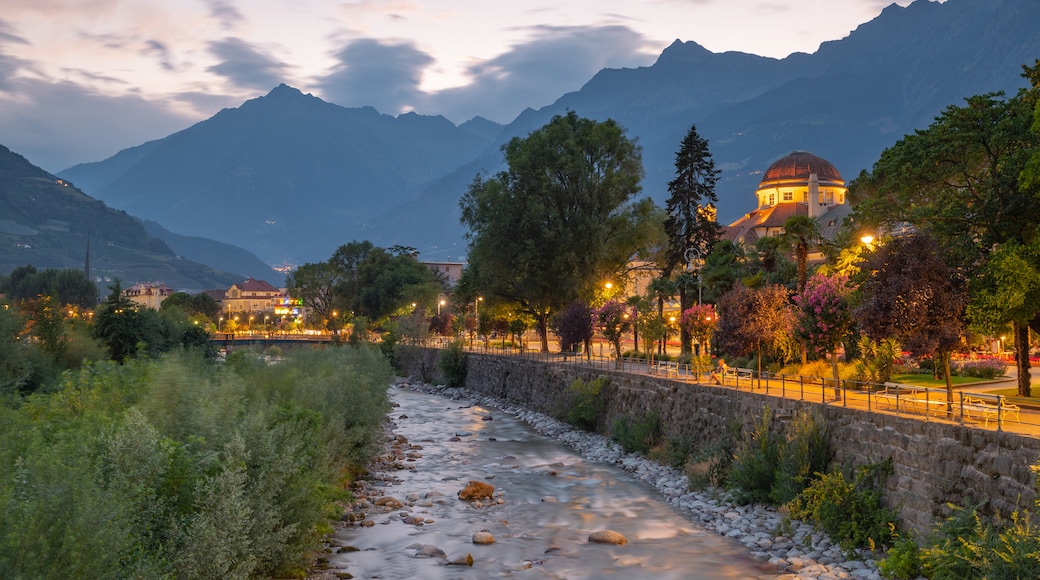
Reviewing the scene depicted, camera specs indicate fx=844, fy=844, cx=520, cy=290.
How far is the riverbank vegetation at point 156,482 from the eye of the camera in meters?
9.66

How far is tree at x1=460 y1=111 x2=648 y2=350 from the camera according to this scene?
55.8 m

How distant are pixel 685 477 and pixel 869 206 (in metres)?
11.5

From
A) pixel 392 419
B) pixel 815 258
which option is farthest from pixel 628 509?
pixel 815 258

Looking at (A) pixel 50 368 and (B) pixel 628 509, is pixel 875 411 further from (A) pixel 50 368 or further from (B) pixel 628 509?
(A) pixel 50 368

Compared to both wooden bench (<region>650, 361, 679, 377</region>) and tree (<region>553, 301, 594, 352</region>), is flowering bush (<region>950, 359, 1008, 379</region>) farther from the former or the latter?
tree (<region>553, 301, 594, 352</region>)

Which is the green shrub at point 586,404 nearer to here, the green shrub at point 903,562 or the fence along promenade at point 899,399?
the fence along promenade at point 899,399

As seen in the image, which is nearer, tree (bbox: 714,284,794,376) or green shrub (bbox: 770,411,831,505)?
green shrub (bbox: 770,411,831,505)

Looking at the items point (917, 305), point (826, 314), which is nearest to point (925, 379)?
point (826, 314)

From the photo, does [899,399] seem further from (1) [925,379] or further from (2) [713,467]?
(1) [925,379]

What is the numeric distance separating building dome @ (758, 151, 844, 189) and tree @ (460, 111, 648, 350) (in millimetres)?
79347

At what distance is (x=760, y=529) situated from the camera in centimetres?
2172

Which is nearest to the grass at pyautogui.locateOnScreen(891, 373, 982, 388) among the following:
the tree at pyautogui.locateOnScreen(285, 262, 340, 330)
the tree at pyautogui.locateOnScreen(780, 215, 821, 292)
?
the tree at pyautogui.locateOnScreen(780, 215, 821, 292)

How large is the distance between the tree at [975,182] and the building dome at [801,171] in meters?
106

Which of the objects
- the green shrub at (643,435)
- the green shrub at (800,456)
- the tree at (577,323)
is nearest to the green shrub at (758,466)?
the green shrub at (800,456)
